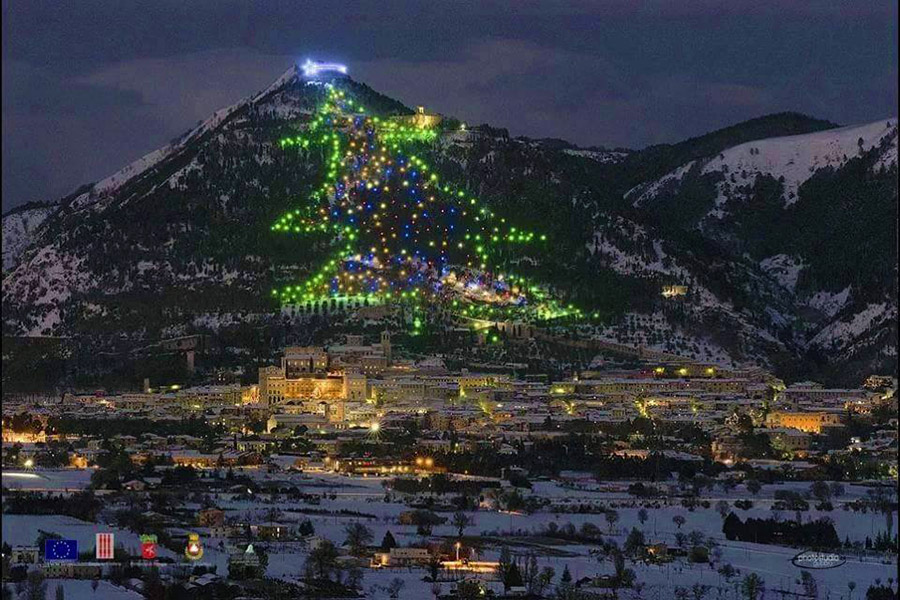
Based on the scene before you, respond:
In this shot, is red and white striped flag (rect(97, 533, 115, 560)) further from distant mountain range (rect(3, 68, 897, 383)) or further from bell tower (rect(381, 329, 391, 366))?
distant mountain range (rect(3, 68, 897, 383))

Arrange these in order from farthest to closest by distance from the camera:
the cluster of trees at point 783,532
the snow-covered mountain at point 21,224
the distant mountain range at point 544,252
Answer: the snow-covered mountain at point 21,224
the distant mountain range at point 544,252
the cluster of trees at point 783,532

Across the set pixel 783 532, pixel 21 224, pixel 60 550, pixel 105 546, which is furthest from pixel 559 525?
pixel 21 224

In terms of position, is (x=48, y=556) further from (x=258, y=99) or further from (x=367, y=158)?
(x=258, y=99)

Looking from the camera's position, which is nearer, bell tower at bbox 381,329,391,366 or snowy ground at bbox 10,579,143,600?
snowy ground at bbox 10,579,143,600

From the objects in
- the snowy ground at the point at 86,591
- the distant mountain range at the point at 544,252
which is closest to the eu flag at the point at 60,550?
the snowy ground at the point at 86,591

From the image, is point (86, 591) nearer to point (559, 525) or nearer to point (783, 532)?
point (559, 525)

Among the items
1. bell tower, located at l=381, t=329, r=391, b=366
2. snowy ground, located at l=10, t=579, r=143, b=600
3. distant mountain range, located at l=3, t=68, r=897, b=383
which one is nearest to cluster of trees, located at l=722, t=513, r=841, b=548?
snowy ground, located at l=10, t=579, r=143, b=600

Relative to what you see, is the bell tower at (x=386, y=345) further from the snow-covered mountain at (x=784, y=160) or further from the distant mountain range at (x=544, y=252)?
the snow-covered mountain at (x=784, y=160)
